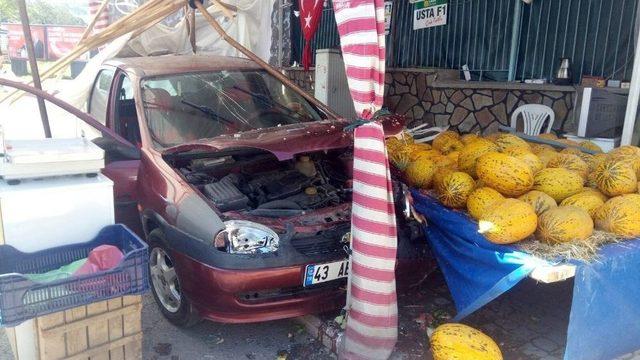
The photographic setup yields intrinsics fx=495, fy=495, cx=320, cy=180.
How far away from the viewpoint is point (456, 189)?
3387mm

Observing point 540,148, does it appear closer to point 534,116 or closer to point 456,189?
point 456,189

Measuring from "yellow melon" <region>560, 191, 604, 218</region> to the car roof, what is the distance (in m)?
3.07

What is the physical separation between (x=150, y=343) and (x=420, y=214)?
214 centimetres

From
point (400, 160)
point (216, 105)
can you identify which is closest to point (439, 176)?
point (400, 160)

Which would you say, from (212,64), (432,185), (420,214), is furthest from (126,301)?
(212,64)

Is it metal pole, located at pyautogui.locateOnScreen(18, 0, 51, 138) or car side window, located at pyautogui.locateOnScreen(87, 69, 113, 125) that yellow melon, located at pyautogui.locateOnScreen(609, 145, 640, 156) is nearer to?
car side window, located at pyautogui.locateOnScreen(87, 69, 113, 125)

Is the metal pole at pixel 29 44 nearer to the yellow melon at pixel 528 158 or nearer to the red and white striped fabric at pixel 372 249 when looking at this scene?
the red and white striped fabric at pixel 372 249

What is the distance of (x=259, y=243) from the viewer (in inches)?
122

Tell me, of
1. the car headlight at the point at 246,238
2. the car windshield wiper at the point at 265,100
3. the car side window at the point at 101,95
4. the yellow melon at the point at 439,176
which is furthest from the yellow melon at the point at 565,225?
the car side window at the point at 101,95

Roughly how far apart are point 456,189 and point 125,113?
306 centimetres

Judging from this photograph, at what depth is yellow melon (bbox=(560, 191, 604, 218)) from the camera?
3025 mm

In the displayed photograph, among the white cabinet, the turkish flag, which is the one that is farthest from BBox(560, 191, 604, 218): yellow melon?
the turkish flag

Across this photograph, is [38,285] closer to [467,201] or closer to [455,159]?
[467,201]

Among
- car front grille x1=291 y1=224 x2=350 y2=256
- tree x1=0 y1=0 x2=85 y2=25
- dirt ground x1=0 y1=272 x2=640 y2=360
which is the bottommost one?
dirt ground x1=0 y1=272 x2=640 y2=360
